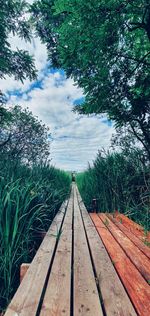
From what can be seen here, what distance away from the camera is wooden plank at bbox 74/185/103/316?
129 centimetres

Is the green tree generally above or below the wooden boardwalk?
above

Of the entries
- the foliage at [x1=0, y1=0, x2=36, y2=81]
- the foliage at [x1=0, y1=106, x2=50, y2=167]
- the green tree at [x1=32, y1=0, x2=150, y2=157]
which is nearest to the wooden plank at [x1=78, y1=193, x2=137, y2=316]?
the green tree at [x1=32, y1=0, x2=150, y2=157]

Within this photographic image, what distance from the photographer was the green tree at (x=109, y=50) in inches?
156

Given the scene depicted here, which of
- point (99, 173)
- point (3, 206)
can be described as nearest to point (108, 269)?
point (3, 206)

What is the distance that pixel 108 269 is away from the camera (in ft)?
6.16

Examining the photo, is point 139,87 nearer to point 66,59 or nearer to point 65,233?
point 66,59

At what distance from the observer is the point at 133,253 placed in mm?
2277

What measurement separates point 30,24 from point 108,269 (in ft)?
37.5

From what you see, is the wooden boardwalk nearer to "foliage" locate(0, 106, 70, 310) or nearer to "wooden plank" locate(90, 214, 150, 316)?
"wooden plank" locate(90, 214, 150, 316)

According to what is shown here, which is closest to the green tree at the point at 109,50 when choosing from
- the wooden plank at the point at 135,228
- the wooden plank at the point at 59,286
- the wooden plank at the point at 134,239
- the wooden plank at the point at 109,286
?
the wooden plank at the point at 135,228

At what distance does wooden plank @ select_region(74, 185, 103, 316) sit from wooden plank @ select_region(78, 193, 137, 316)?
0.06 m

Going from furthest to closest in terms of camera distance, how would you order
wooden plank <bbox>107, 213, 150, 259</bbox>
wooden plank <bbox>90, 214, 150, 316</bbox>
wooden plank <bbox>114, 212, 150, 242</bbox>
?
wooden plank <bbox>114, 212, 150, 242</bbox>
wooden plank <bbox>107, 213, 150, 259</bbox>
wooden plank <bbox>90, 214, 150, 316</bbox>

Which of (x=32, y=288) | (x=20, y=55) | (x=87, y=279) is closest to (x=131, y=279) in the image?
(x=87, y=279)

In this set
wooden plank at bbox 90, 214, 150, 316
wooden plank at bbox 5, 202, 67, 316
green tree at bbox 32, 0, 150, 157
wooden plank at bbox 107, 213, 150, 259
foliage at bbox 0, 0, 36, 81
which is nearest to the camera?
wooden plank at bbox 5, 202, 67, 316
